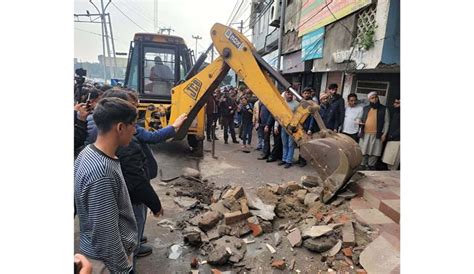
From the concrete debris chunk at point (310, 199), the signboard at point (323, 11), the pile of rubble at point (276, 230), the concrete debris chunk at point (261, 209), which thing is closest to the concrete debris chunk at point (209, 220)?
the pile of rubble at point (276, 230)

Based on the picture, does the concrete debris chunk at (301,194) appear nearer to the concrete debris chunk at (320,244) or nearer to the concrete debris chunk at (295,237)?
the concrete debris chunk at (295,237)

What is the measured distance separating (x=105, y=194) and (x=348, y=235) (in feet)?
8.01

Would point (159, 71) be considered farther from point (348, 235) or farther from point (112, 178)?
point (112, 178)

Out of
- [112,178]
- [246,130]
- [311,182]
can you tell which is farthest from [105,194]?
[246,130]

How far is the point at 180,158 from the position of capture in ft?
22.4

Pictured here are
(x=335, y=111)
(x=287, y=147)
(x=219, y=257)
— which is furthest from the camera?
(x=287, y=147)

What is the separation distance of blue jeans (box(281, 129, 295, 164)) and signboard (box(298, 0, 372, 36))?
2840 millimetres

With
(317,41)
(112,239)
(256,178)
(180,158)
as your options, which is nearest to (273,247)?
(112,239)

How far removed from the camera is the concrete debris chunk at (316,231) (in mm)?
3042

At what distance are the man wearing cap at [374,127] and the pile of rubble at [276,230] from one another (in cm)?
155

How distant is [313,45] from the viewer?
8.46 meters

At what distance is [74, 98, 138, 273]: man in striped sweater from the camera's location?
1.38m

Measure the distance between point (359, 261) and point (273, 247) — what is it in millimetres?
869

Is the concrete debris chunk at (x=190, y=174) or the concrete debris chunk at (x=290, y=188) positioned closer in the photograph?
the concrete debris chunk at (x=290, y=188)
